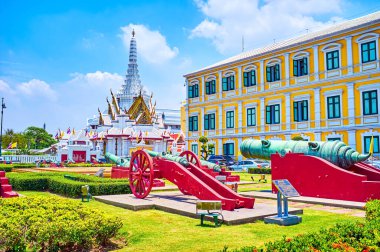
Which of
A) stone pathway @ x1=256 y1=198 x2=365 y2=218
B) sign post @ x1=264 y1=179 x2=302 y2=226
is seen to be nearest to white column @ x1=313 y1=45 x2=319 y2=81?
stone pathway @ x1=256 y1=198 x2=365 y2=218

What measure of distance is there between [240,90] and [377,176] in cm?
2353

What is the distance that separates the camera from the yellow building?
90.0ft

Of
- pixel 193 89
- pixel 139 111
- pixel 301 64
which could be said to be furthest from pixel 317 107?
pixel 139 111

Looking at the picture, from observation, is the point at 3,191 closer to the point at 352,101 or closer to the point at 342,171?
the point at 342,171

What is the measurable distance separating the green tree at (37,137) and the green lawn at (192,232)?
87286 mm

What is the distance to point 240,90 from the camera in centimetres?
3597

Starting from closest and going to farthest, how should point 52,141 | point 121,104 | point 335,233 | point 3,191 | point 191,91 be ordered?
point 335,233
point 3,191
point 191,91
point 121,104
point 52,141

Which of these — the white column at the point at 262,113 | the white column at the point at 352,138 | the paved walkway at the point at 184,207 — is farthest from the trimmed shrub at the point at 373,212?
the white column at the point at 262,113

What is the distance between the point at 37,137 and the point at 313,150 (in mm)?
89887

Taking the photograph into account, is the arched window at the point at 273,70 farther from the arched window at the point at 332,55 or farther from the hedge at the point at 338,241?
the hedge at the point at 338,241

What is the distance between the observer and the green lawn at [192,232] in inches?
262

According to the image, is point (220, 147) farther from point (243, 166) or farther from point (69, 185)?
point (69, 185)

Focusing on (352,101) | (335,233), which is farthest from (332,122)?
(335,233)

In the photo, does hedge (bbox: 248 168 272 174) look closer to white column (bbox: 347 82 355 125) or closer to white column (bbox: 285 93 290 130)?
white column (bbox: 285 93 290 130)
